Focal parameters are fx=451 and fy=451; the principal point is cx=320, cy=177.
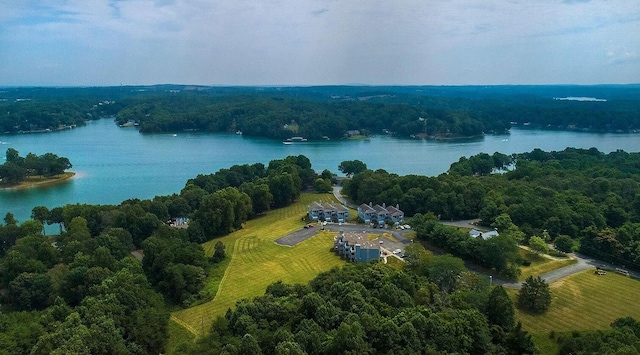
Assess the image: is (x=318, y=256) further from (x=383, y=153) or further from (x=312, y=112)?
(x=312, y=112)

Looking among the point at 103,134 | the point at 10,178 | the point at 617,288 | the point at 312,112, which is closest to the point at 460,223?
the point at 617,288

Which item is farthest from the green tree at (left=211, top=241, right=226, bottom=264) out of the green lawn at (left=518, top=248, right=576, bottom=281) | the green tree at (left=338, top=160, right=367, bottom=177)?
the green tree at (left=338, top=160, right=367, bottom=177)

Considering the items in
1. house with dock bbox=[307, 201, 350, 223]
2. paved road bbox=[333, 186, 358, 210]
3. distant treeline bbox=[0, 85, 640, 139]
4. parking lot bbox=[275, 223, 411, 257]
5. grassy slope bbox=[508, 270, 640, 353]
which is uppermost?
distant treeline bbox=[0, 85, 640, 139]

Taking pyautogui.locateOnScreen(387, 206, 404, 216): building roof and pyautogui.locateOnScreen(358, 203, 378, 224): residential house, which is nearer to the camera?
pyautogui.locateOnScreen(387, 206, 404, 216): building roof

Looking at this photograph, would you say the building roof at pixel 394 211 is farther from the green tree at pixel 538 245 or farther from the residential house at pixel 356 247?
the green tree at pixel 538 245

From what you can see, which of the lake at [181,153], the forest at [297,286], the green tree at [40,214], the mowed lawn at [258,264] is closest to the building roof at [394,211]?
the forest at [297,286]

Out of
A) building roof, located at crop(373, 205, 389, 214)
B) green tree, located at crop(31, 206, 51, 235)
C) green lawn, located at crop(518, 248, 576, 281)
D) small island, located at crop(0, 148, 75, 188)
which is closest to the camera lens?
green lawn, located at crop(518, 248, 576, 281)

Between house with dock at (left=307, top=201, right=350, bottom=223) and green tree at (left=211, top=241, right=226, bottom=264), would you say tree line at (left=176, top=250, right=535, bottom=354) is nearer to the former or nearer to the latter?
green tree at (left=211, top=241, right=226, bottom=264)
